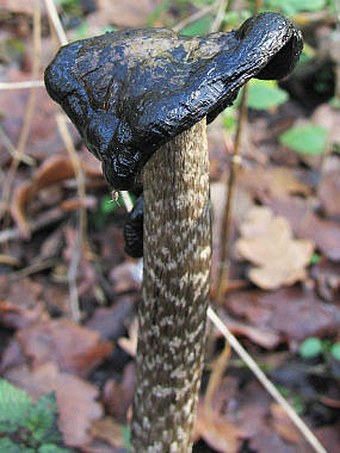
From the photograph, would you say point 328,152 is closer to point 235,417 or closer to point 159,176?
point 235,417

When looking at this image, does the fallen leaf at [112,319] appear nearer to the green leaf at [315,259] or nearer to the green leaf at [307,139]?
the green leaf at [315,259]

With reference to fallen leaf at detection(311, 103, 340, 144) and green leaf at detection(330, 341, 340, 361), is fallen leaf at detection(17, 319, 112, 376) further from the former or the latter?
fallen leaf at detection(311, 103, 340, 144)

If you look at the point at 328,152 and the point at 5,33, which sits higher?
the point at 5,33

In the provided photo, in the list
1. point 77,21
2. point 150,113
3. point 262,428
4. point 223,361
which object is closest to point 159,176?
point 150,113

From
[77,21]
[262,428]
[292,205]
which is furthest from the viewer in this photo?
[77,21]

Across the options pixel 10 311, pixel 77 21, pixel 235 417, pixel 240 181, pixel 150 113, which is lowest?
pixel 235 417

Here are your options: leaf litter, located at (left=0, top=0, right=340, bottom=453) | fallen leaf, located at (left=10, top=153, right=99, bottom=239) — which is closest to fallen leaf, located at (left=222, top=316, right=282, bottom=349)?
leaf litter, located at (left=0, top=0, right=340, bottom=453)

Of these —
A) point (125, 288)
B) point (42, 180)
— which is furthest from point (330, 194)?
point (42, 180)
